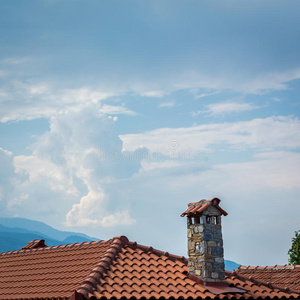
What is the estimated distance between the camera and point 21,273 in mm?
18047

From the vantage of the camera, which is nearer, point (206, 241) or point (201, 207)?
point (206, 241)

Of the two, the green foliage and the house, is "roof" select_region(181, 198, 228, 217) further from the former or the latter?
the green foliage

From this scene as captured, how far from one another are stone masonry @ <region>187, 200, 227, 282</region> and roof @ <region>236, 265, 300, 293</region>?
20.5ft

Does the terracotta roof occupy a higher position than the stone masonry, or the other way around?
the terracotta roof

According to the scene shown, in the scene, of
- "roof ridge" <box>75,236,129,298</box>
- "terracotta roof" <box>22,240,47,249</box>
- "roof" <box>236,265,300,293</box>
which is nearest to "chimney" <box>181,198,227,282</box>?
"roof ridge" <box>75,236,129,298</box>

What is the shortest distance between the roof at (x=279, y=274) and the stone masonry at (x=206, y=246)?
6234mm

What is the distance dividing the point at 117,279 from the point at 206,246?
3.15 meters

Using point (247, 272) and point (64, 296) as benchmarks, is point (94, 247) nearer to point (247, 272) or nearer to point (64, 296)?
point (64, 296)

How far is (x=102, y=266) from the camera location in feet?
45.5

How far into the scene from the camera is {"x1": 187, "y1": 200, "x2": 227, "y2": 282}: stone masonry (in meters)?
14.5

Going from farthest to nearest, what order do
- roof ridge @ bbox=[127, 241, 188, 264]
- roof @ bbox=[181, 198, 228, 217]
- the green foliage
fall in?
the green foliage → roof ridge @ bbox=[127, 241, 188, 264] → roof @ bbox=[181, 198, 228, 217]

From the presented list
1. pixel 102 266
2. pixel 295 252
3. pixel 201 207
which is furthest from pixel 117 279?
pixel 295 252

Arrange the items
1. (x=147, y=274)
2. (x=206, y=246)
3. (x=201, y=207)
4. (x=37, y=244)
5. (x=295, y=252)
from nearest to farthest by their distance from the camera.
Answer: (x=147, y=274) < (x=206, y=246) < (x=201, y=207) < (x=37, y=244) < (x=295, y=252)

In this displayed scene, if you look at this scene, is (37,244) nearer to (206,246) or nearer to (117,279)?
(117,279)
